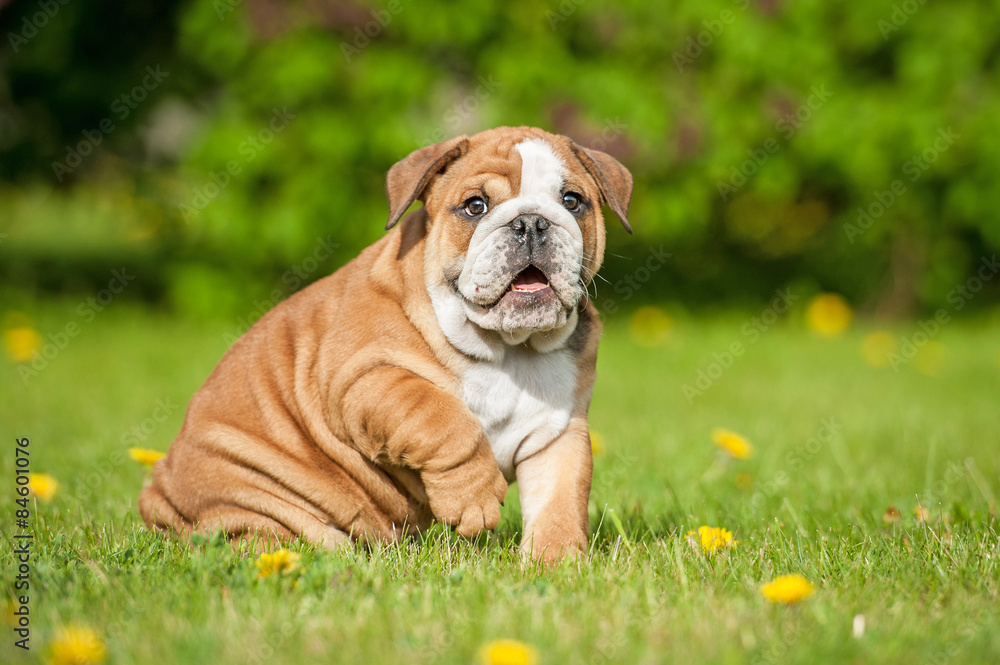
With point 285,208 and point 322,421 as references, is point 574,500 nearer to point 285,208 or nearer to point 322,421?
point 322,421

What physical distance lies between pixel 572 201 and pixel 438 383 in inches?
27.8

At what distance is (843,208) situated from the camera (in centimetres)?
968

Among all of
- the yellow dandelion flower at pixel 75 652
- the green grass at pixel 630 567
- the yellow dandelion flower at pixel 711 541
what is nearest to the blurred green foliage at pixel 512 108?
the green grass at pixel 630 567

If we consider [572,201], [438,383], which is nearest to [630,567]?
[438,383]

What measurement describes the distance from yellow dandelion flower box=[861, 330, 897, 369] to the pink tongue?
17.4 feet

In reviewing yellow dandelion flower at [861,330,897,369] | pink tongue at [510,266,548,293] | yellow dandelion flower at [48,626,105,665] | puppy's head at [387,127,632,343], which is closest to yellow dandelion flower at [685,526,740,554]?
puppy's head at [387,127,632,343]

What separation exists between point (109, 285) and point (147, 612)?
912 centimetres

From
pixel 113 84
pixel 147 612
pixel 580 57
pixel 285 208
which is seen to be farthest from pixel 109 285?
pixel 147 612

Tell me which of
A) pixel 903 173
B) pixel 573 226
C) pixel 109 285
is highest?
pixel 573 226

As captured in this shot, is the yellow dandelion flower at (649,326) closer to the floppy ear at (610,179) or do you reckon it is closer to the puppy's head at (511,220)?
the floppy ear at (610,179)

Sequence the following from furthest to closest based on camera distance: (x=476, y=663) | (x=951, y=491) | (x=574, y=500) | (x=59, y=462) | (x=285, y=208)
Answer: (x=285, y=208), (x=59, y=462), (x=951, y=491), (x=574, y=500), (x=476, y=663)

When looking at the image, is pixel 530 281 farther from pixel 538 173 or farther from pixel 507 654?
pixel 507 654

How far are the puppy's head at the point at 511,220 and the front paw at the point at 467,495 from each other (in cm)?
42

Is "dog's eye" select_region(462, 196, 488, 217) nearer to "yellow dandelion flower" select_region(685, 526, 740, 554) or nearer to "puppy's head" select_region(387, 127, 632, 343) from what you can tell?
"puppy's head" select_region(387, 127, 632, 343)
